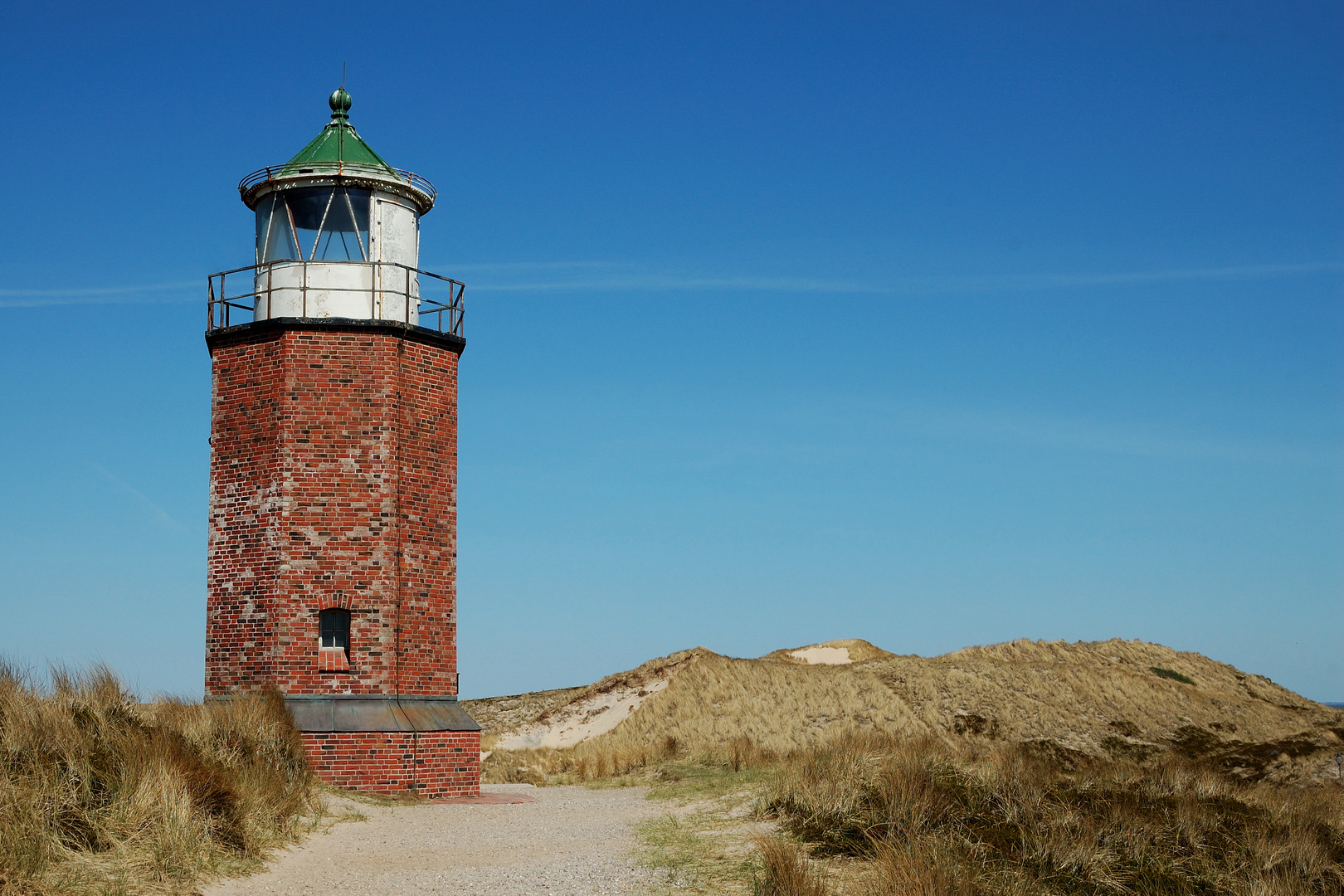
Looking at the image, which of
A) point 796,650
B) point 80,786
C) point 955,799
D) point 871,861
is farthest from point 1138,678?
point 80,786

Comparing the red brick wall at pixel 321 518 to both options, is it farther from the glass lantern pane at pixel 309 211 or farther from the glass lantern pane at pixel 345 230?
the glass lantern pane at pixel 309 211

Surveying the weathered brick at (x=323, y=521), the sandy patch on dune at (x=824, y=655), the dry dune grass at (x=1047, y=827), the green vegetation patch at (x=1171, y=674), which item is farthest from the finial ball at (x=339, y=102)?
the green vegetation patch at (x=1171, y=674)

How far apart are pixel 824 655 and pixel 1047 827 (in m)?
33.7

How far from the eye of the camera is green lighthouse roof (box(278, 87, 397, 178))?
19.7 meters

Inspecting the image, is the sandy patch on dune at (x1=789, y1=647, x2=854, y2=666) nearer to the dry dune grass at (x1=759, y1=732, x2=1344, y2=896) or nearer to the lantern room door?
the lantern room door

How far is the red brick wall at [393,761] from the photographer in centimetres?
1795

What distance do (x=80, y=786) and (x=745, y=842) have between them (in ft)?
20.6

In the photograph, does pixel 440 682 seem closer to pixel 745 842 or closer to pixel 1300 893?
pixel 745 842

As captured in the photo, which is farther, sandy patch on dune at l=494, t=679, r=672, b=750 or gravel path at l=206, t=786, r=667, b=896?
sandy patch on dune at l=494, t=679, r=672, b=750

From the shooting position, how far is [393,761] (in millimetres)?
18312

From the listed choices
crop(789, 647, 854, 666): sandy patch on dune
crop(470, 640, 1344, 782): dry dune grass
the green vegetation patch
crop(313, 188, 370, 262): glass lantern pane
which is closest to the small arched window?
crop(313, 188, 370, 262): glass lantern pane

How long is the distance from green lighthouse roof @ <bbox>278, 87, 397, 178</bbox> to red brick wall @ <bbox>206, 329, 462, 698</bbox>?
115 inches

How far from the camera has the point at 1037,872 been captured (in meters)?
10.3

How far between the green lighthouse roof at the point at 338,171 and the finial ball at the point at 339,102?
22 centimetres
